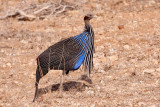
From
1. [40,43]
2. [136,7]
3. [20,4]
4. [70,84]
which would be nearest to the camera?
[70,84]

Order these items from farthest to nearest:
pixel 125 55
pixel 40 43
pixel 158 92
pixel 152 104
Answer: pixel 40 43
pixel 125 55
pixel 158 92
pixel 152 104

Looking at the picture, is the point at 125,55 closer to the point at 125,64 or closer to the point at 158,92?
the point at 125,64

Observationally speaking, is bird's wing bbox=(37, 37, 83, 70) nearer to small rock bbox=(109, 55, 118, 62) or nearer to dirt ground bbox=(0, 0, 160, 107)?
dirt ground bbox=(0, 0, 160, 107)

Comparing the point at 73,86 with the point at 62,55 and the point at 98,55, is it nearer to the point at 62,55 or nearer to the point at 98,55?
the point at 62,55

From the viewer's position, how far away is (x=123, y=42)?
6848mm

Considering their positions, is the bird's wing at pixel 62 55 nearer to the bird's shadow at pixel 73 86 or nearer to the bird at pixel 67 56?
the bird at pixel 67 56

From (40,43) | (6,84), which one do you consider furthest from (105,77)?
(40,43)

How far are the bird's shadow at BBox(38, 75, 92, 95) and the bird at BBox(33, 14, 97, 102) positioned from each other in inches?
9.5

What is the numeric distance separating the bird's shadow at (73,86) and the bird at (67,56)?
242mm

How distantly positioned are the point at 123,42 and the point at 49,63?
277 cm

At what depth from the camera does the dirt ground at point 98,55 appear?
469cm

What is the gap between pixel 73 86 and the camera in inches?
204

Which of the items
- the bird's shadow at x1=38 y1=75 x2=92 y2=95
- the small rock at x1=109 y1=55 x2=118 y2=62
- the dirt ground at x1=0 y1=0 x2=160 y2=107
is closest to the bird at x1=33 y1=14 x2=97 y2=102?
the bird's shadow at x1=38 y1=75 x2=92 y2=95

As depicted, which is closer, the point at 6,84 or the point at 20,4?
the point at 6,84
